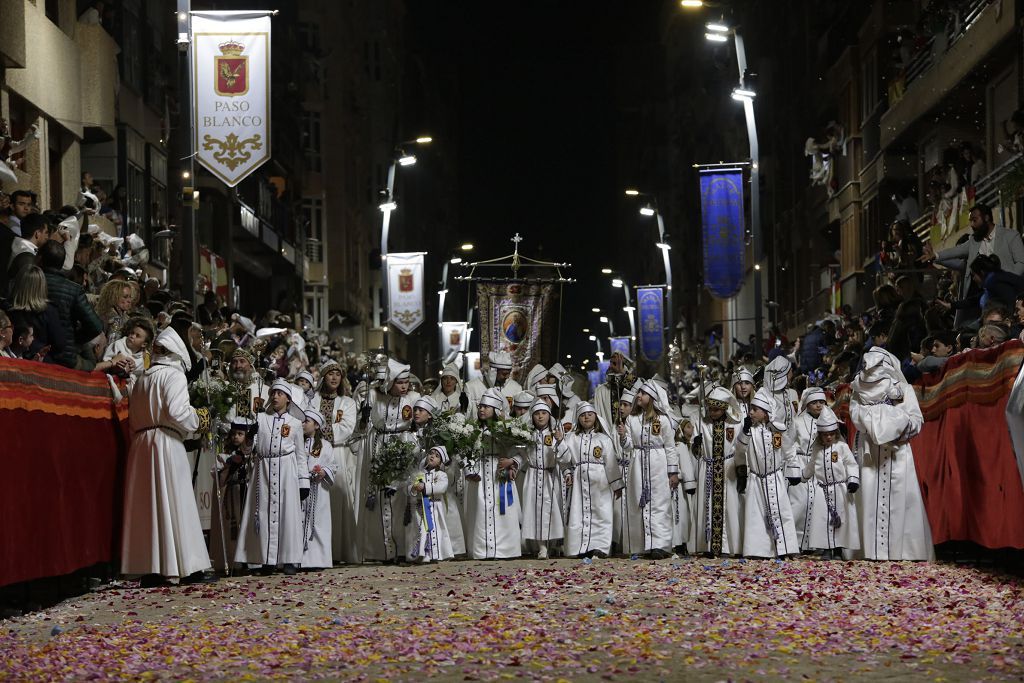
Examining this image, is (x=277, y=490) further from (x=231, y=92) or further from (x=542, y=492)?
(x=231, y=92)

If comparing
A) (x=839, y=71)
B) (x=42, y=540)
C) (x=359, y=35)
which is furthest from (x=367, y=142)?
(x=42, y=540)

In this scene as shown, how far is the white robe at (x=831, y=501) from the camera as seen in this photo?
18984mm

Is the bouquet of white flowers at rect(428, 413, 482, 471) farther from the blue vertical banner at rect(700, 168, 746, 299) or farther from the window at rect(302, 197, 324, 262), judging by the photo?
the window at rect(302, 197, 324, 262)

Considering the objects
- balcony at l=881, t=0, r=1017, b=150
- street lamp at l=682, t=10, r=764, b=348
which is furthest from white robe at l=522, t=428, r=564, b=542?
street lamp at l=682, t=10, r=764, b=348

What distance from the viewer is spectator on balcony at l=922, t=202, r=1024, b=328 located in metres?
19.2

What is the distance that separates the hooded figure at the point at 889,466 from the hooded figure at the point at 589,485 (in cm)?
300

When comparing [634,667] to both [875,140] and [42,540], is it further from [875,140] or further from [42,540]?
[875,140]

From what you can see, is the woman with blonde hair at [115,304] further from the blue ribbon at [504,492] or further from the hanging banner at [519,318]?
the hanging banner at [519,318]

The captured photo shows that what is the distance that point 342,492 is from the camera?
2030cm

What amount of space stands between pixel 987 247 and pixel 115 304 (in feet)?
31.5

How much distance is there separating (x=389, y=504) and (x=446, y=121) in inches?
6028

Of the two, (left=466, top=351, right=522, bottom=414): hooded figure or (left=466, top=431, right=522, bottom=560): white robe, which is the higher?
(left=466, top=351, right=522, bottom=414): hooded figure

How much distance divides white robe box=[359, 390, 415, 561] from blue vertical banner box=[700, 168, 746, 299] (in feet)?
51.6

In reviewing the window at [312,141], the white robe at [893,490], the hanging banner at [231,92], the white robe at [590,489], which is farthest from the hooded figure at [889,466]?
the window at [312,141]
